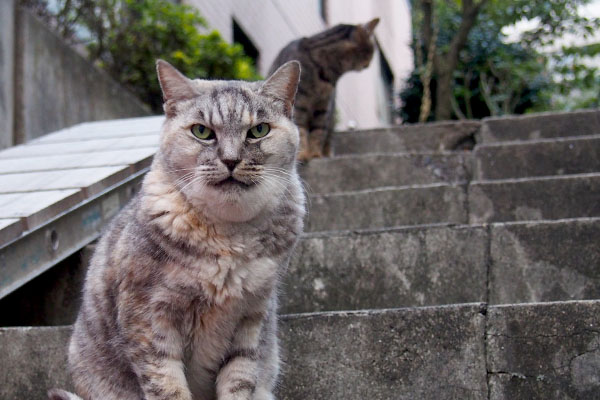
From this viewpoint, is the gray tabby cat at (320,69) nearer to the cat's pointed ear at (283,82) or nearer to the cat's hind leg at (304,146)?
the cat's hind leg at (304,146)

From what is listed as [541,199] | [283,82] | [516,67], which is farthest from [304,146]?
[516,67]

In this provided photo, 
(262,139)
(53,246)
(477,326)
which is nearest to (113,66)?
(53,246)

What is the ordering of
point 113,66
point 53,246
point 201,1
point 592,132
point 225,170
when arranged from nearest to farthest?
point 225,170
point 53,246
point 592,132
point 113,66
point 201,1

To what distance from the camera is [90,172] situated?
11.6ft

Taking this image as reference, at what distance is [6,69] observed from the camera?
205 inches

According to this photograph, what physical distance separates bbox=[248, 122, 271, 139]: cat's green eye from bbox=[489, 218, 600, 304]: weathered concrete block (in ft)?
3.76

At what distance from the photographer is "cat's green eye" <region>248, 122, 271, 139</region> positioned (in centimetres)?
252

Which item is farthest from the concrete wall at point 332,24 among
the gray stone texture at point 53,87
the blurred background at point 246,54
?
the gray stone texture at point 53,87

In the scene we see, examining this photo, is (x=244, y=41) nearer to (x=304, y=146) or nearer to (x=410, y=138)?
(x=410, y=138)

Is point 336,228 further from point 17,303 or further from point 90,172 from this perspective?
point 17,303

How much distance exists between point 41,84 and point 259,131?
3562 mm

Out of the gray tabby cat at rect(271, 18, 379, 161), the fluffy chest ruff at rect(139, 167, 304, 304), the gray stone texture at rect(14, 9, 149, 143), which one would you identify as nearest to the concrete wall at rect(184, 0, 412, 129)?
the gray stone texture at rect(14, 9, 149, 143)

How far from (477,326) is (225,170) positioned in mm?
952

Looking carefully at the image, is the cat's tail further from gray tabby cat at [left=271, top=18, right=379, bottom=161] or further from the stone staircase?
gray tabby cat at [left=271, top=18, right=379, bottom=161]
